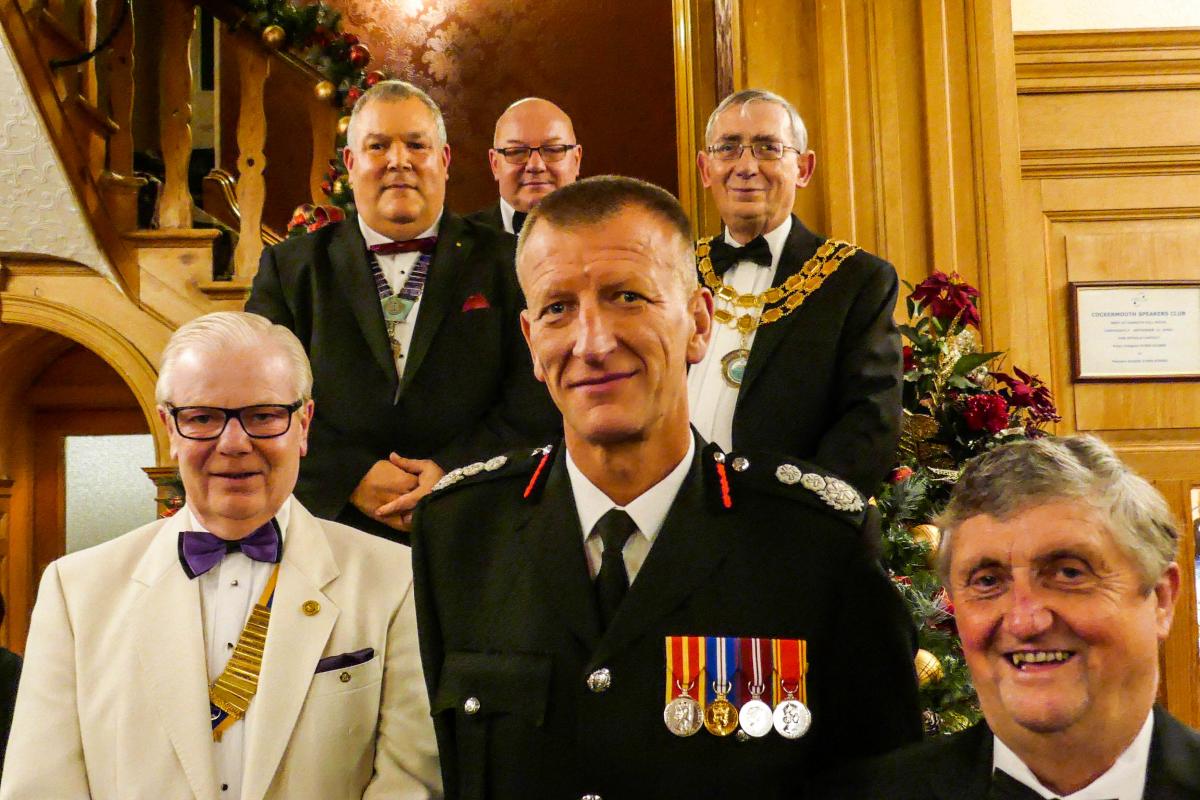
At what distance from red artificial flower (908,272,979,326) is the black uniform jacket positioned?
504 millimetres

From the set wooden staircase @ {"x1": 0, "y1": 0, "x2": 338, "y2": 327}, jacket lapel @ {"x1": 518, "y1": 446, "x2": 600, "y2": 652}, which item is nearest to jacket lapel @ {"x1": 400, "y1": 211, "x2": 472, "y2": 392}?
jacket lapel @ {"x1": 518, "y1": 446, "x2": 600, "y2": 652}

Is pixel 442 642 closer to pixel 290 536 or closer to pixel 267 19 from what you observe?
pixel 290 536

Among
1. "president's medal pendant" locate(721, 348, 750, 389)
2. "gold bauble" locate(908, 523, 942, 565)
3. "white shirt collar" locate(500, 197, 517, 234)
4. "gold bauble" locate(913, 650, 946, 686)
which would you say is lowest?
"gold bauble" locate(913, 650, 946, 686)

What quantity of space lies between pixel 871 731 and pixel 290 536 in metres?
0.94

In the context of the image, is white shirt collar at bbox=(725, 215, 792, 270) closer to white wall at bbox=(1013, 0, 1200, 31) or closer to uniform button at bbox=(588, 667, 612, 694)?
uniform button at bbox=(588, 667, 612, 694)

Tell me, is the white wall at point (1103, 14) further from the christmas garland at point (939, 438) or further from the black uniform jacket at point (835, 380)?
the black uniform jacket at point (835, 380)

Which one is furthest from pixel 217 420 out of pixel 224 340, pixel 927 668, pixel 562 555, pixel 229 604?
pixel 927 668

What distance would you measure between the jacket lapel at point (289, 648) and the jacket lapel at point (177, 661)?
65mm

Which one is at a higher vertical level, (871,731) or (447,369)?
(447,369)

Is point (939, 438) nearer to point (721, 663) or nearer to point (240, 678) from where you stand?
point (721, 663)

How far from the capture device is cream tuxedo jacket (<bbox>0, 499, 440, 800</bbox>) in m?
1.89

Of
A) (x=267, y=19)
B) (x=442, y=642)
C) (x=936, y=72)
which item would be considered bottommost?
(x=442, y=642)

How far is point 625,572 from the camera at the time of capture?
168cm

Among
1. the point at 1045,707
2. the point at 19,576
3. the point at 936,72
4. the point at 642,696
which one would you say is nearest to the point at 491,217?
the point at 936,72
